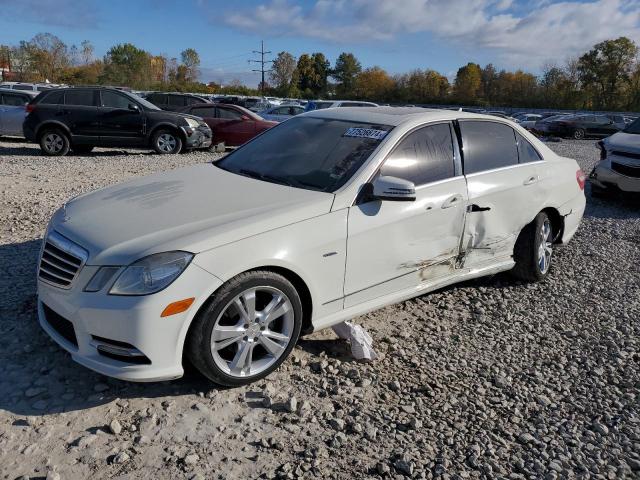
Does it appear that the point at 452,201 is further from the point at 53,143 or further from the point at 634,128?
the point at 53,143

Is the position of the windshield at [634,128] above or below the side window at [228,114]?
above

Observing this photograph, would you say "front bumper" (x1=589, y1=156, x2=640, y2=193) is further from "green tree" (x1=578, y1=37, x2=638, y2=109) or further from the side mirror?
"green tree" (x1=578, y1=37, x2=638, y2=109)

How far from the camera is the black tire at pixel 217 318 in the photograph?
118 inches

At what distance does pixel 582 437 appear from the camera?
302 centimetres

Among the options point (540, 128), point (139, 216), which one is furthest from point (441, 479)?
point (540, 128)

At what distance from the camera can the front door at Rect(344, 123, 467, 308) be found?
3.61 meters

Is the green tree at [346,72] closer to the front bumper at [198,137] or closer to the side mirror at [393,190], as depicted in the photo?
the front bumper at [198,137]

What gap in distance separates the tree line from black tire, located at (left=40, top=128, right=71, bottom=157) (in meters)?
64.9

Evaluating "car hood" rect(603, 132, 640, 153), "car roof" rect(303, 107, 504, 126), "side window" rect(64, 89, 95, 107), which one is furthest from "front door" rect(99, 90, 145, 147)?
"car hood" rect(603, 132, 640, 153)

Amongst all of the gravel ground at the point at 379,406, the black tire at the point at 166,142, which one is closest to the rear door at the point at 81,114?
the black tire at the point at 166,142

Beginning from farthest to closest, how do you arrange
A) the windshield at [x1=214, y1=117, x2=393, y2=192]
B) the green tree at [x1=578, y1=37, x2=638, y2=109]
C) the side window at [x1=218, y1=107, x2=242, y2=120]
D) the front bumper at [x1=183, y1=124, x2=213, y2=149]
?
the green tree at [x1=578, y1=37, x2=638, y2=109] < the side window at [x1=218, y1=107, x2=242, y2=120] < the front bumper at [x1=183, y1=124, x2=213, y2=149] < the windshield at [x1=214, y1=117, x2=393, y2=192]

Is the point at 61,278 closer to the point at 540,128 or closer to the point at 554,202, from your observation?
the point at 554,202

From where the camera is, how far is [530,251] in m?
5.02

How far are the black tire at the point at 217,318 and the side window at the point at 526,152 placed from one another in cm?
289
